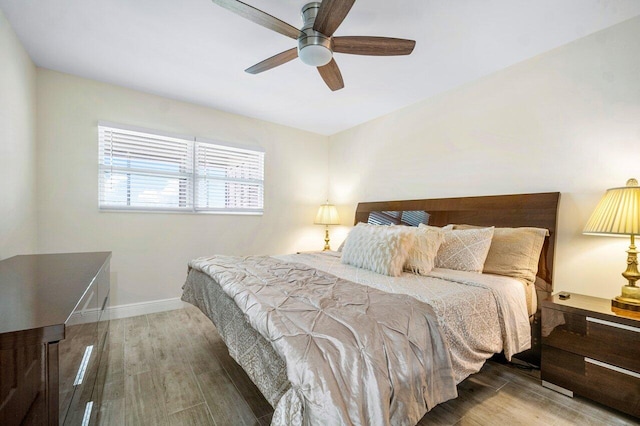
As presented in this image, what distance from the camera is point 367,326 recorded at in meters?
1.16

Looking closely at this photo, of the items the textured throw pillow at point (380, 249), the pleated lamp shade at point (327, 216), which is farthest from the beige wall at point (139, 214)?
the textured throw pillow at point (380, 249)

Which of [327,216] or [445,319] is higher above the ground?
[327,216]

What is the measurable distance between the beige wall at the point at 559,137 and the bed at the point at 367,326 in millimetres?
188

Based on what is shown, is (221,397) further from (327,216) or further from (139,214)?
(327,216)

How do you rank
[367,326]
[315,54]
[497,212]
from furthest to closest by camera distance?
[497,212] → [315,54] → [367,326]

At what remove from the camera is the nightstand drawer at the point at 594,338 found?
5.24 ft

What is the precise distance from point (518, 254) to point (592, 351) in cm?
72

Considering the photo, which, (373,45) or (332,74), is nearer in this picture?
(373,45)

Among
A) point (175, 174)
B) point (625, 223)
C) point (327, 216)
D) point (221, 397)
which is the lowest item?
point (221, 397)

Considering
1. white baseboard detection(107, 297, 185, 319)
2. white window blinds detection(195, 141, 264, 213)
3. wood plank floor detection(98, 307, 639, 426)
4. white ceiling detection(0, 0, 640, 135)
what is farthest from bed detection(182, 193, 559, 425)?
white window blinds detection(195, 141, 264, 213)

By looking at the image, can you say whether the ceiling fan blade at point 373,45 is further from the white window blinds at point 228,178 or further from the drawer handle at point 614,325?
the white window blinds at point 228,178

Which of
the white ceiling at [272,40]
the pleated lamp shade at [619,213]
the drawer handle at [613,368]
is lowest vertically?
the drawer handle at [613,368]

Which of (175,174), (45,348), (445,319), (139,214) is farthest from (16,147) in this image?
(445,319)

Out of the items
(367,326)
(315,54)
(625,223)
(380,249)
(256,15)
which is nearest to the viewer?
(367,326)
